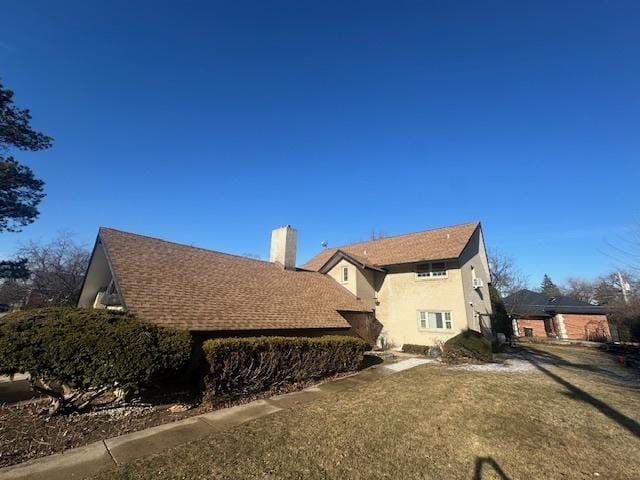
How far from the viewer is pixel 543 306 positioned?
3588 centimetres

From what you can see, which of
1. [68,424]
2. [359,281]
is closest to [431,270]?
[359,281]

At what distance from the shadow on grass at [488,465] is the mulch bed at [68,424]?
621 cm

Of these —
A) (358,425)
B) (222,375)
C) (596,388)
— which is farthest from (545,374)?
(222,375)

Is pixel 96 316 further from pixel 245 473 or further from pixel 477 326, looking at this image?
pixel 477 326

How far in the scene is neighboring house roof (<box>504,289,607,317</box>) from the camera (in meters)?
32.6

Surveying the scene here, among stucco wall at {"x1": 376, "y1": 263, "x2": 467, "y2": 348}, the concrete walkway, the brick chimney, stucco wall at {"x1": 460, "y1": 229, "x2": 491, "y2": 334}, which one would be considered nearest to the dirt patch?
the concrete walkway

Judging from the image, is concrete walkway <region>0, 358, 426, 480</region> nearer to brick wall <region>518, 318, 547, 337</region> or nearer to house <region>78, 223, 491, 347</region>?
house <region>78, 223, 491, 347</region>

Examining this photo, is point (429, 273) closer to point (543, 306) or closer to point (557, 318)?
point (557, 318)

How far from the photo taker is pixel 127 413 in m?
7.66

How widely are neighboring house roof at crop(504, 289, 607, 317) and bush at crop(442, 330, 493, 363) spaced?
68.4 ft

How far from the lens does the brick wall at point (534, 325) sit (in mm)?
35094

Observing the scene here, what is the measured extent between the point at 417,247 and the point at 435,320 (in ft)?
17.8

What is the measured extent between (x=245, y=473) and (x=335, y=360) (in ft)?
25.2

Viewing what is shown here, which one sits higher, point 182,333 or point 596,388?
point 182,333
